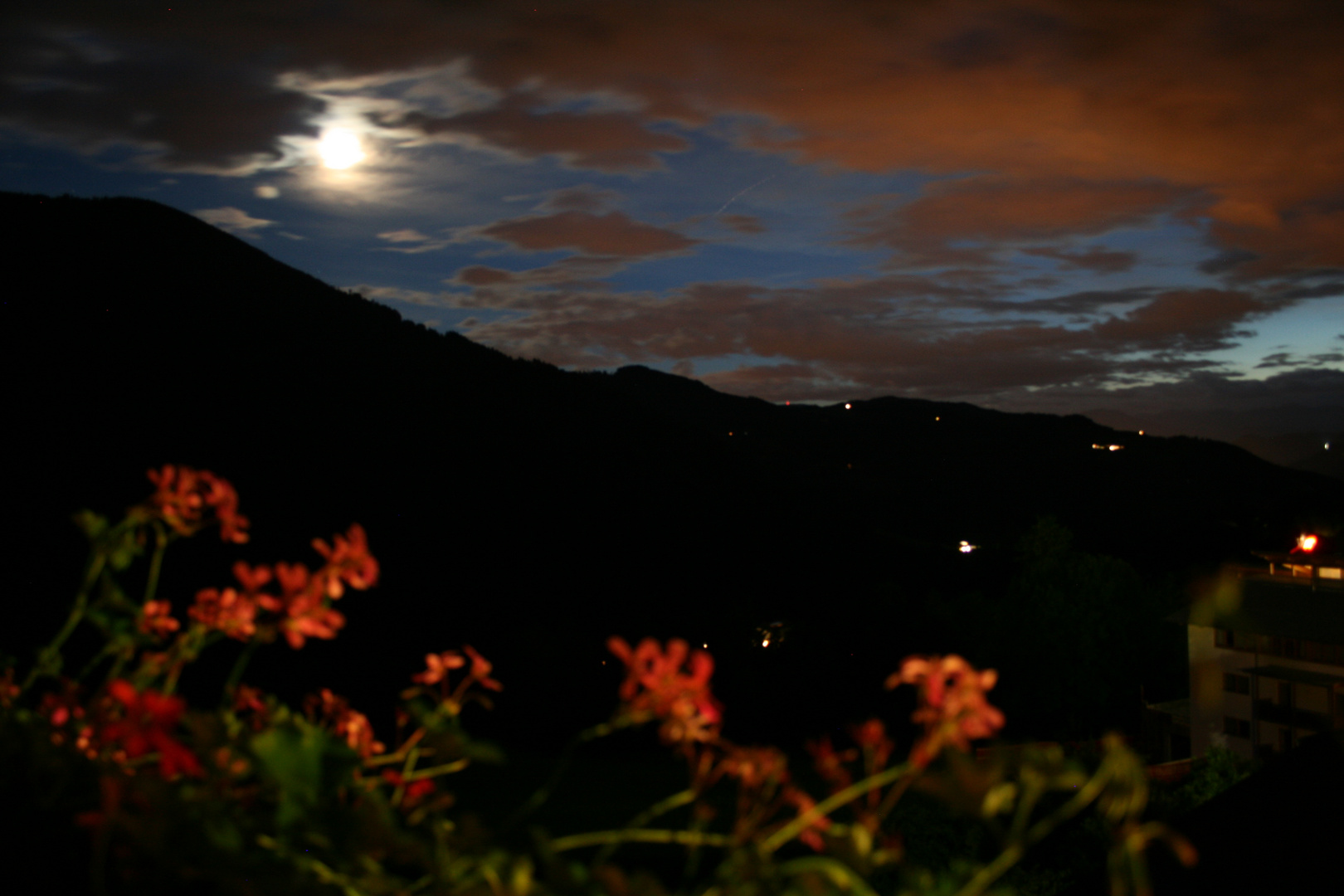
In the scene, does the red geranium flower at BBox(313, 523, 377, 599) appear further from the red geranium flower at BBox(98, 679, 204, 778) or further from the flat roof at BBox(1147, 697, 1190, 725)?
the flat roof at BBox(1147, 697, 1190, 725)

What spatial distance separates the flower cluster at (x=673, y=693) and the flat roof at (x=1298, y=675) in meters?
22.1

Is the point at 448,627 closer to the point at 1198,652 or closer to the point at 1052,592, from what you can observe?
the point at 1052,592

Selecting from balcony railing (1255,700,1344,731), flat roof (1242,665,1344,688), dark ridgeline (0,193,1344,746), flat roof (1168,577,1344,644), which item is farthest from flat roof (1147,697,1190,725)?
flat roof (1242,665,1344,688)

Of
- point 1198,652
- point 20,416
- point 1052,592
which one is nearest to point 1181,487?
point 1052,592

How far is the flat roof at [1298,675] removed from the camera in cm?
1822

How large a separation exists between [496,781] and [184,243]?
164 feet

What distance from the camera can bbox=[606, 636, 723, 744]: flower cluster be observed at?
1.37 m

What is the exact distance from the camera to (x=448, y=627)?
1481 inches

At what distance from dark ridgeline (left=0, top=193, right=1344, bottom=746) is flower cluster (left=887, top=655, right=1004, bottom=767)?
28.7m

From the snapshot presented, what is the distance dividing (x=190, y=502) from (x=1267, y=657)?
2395 cm

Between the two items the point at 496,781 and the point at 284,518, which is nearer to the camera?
the point at 496,781

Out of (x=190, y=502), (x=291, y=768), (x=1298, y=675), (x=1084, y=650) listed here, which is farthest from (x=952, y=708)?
(x=1084, y=650)

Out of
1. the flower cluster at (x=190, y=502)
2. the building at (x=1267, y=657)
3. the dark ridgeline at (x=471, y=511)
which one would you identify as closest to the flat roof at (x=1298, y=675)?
the building at (x=1267, y=657)

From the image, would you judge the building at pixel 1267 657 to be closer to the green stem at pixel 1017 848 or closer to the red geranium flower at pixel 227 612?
the green stem at pixel 1017 848
